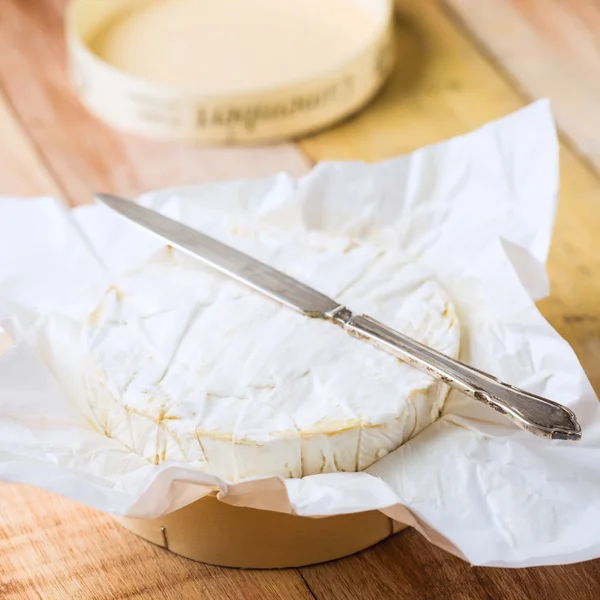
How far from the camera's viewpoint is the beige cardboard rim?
1.13 m

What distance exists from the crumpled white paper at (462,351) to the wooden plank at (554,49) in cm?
28

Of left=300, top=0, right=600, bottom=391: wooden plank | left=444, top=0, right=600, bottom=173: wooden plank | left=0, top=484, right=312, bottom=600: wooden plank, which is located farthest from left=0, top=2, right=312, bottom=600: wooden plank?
left=444, top=0, right=600, bottom=173: wooden plank

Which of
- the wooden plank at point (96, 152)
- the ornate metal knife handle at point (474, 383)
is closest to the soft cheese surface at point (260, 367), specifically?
the ornate metal knife handle at point (474, 383)

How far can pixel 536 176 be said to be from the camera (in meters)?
0.91

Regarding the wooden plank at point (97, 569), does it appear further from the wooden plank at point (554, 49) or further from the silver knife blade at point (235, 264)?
the wooden plank at point (554, 49)

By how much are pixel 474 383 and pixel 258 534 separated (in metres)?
0.19

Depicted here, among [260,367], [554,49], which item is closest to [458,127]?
[554,49]

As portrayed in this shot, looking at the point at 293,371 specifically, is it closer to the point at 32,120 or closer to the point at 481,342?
the point at 481,342

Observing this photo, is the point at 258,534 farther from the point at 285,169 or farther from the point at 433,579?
the point at 285,169

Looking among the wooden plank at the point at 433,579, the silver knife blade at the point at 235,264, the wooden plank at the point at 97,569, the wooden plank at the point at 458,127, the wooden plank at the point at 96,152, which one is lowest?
the wooden plank at the point at 97,569

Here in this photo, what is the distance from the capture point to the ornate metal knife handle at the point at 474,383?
0.64 metres

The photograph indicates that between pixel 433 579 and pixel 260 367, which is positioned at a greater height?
pixel 260 367

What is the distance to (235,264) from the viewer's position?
0.81 meters

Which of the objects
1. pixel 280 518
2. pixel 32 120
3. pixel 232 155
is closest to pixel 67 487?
pixel 280 518
